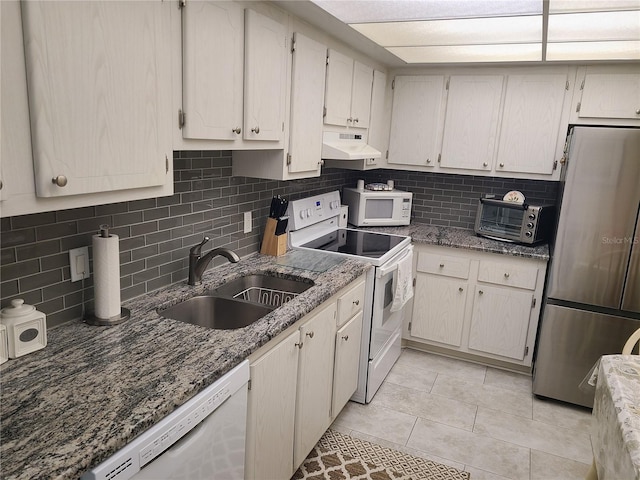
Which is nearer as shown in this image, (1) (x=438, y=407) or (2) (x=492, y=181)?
(1) (x=438, y=407)

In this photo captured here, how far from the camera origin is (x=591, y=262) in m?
2.90

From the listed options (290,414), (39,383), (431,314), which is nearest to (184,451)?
(39,383)

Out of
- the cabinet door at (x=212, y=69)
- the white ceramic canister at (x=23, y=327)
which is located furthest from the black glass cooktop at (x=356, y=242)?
the white ceramic canister at (x=23, y=327)

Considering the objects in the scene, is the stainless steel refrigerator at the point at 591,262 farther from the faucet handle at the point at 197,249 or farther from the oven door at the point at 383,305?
the faucet handle at the point at 197,249

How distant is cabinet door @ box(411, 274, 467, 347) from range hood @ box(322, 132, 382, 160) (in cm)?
112

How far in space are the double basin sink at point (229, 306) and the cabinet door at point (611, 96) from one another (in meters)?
2.39

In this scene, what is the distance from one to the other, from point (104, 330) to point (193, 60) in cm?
100

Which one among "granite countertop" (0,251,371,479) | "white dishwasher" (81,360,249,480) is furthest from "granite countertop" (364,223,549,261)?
"white dishwasher" (81,360,249,480)

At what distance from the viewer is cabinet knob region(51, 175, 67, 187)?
46.3 inches

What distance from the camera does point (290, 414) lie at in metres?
2.05

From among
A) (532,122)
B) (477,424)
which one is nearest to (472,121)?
(532,122)

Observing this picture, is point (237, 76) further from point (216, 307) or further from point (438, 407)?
point (438, 407)

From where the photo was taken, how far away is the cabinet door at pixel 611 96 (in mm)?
3084

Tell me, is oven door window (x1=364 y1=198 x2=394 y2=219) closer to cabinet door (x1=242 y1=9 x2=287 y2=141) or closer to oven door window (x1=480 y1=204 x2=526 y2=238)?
oven door window (x1=480 y1=204 x2=526 y2=238)
